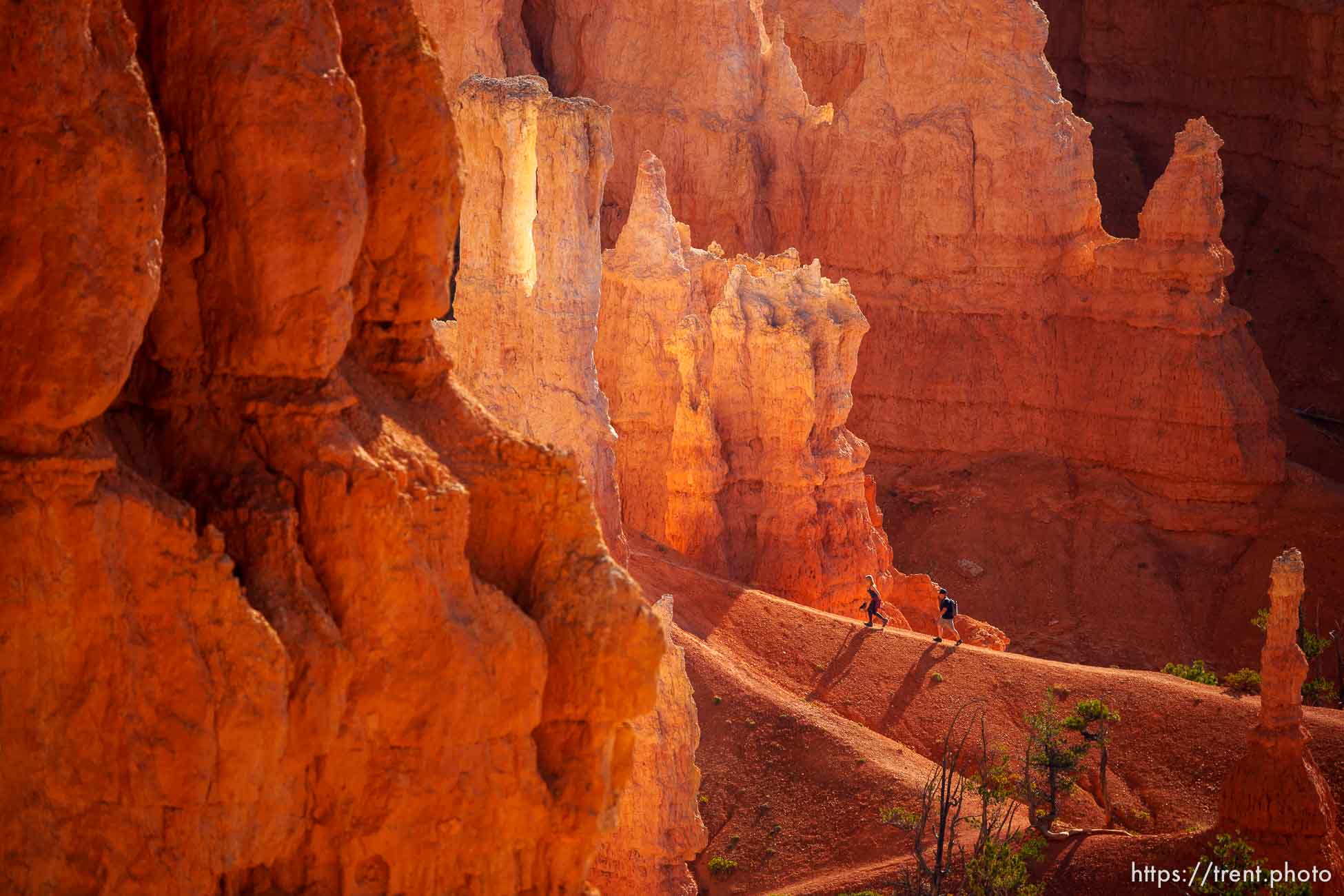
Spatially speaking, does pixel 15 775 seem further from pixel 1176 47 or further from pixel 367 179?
pixel 1176 47

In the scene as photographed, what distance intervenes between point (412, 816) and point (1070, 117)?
39675mm

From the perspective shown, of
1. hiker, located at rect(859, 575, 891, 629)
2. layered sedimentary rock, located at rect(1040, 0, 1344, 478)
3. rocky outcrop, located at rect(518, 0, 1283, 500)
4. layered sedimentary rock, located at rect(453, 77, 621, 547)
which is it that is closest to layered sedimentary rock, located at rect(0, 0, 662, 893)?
layered sedimentary rock, located at rect(453, 77, 621, 547)

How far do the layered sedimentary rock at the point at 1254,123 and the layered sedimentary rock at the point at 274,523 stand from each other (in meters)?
45.6

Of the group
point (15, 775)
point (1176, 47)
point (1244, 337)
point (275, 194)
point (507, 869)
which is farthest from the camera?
point (1176, 47)

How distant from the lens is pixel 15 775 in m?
7.45

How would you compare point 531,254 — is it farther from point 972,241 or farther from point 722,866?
point 972,241

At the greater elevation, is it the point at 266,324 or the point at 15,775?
the point at 266,324

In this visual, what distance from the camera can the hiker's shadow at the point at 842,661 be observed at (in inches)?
1118

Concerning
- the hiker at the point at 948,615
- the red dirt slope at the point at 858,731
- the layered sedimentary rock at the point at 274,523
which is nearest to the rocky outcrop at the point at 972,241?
the hiker at the point at 948,615

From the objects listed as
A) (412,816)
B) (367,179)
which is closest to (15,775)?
(412,816)

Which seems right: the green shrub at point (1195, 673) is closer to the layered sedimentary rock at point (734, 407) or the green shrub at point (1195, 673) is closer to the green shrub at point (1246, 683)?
the green shrub at point (1246, 683)

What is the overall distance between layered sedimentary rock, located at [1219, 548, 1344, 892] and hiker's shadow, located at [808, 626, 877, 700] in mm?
6042

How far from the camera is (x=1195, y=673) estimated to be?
31.4 metres

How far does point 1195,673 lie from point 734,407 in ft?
30.5
